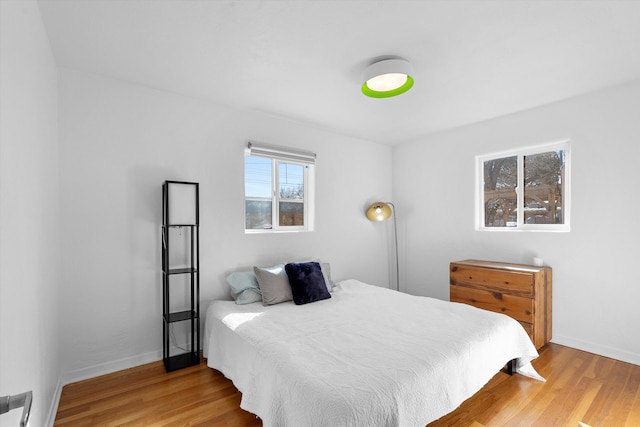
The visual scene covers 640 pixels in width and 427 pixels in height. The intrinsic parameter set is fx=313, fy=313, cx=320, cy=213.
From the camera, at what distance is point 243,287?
302 centimetres

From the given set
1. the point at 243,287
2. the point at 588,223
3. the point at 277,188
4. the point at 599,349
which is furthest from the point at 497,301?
the point at 277,188

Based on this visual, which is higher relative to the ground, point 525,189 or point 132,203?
point 525,189

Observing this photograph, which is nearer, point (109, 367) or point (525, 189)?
point (109, 367)

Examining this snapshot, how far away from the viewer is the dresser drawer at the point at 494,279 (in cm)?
299

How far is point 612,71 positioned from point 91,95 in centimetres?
426

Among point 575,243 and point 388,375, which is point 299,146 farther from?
point 575,243

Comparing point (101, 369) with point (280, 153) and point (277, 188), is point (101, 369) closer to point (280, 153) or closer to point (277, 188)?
point (277, 188)

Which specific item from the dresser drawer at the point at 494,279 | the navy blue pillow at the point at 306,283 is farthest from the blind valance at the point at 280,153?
the dresser drawer at the point at 494,279

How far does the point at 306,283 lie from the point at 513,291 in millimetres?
2031

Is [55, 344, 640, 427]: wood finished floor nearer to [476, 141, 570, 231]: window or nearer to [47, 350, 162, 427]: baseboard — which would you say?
[47, 350, 162, 427]: baseboard

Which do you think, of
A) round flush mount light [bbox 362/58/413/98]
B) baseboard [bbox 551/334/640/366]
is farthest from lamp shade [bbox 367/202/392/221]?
baseboard [bbox 551/334/640/366]

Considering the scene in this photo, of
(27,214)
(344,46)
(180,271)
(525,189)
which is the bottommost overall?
(180,271)

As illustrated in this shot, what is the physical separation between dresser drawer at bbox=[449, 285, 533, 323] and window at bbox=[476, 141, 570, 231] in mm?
912

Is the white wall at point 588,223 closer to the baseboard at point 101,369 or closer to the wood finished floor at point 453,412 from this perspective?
the wood finished floor at point 453,412
